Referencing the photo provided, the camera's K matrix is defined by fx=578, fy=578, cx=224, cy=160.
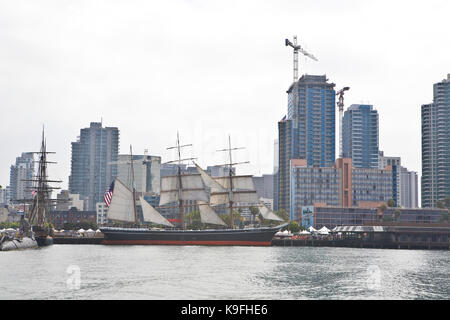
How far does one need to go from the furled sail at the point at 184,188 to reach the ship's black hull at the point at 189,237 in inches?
466

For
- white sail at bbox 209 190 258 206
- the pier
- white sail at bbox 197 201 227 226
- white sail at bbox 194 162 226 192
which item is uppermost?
white sail at bbox 194 162 226 192

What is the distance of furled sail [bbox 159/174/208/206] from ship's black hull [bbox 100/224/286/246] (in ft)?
38.8

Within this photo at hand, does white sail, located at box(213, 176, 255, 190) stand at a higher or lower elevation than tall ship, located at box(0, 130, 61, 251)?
higher

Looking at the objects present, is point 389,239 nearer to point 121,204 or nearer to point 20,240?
point 121,204

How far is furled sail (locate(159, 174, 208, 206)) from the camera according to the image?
Result: 167 metres

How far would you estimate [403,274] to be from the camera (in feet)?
238

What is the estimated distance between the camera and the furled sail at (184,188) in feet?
549

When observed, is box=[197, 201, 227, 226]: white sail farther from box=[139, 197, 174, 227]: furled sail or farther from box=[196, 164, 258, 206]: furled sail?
box=[139, 197, 174, 227]: furled sail

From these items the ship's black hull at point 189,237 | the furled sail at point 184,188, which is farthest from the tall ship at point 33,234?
the furled sail at point 184,188

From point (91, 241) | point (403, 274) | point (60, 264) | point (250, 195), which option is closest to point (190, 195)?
point (250, 195)

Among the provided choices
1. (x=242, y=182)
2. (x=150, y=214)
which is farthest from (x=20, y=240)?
(x=242, y=182)

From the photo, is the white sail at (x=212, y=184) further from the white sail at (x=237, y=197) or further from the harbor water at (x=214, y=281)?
the harbor water at (x=214, y=281)

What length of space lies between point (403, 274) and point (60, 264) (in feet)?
150

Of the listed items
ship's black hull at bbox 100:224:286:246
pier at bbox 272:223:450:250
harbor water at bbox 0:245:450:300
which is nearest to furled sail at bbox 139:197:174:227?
ship's black hull at bbox 100:224:286:246
